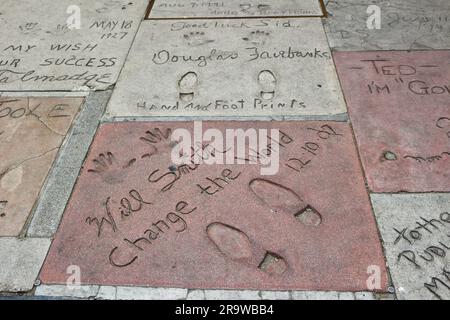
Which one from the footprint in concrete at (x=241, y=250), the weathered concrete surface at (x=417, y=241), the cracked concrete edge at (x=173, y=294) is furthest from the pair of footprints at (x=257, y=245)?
the weathered concrete surface at (x=417, y=241)

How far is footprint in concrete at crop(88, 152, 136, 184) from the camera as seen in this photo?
2.26 m

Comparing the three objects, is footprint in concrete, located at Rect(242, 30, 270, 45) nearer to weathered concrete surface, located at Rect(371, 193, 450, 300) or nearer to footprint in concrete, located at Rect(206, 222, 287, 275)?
weathered concrete surface, located at Rect(371, 193, 450, 300)

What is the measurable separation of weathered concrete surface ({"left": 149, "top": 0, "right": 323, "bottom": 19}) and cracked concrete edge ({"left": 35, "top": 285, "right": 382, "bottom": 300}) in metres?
2.58

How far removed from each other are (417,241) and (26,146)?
219 centimetres

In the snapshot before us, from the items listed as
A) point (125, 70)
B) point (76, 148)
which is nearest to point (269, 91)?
point (125, 70)

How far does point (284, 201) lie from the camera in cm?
211

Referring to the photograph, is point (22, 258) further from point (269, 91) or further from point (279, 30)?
point (279, 30)

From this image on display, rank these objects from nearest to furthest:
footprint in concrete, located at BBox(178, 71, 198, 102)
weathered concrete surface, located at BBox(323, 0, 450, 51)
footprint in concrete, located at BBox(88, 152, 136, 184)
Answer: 1. footprint in concrete, located at BBox(88, 152, 136, 184)
2. footprint in concrete, located at BBox(178, 71, 198, 102)
3. weathered concrete surface, located at BBox(323, 0, 450, 51)

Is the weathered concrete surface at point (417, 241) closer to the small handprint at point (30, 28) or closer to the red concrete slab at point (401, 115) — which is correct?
the red concrete slab at point (401, 115)

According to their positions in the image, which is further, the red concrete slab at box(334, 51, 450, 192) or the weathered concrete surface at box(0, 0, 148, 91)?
the weathered concrete surface at box(0, 0, 148, 91)

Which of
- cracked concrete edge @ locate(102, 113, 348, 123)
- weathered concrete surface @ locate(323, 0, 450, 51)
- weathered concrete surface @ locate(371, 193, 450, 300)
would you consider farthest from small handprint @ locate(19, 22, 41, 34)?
weathered concrete surface @ locate(371, 193, 450, 300)

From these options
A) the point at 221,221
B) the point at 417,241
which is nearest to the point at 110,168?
the point at 221,221

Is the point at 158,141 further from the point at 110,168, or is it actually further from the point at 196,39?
the point at 196,39

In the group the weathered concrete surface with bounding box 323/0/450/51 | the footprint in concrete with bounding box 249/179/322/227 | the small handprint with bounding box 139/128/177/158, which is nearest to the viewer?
the footprint in concrete with bounding box 249/179/322/227
